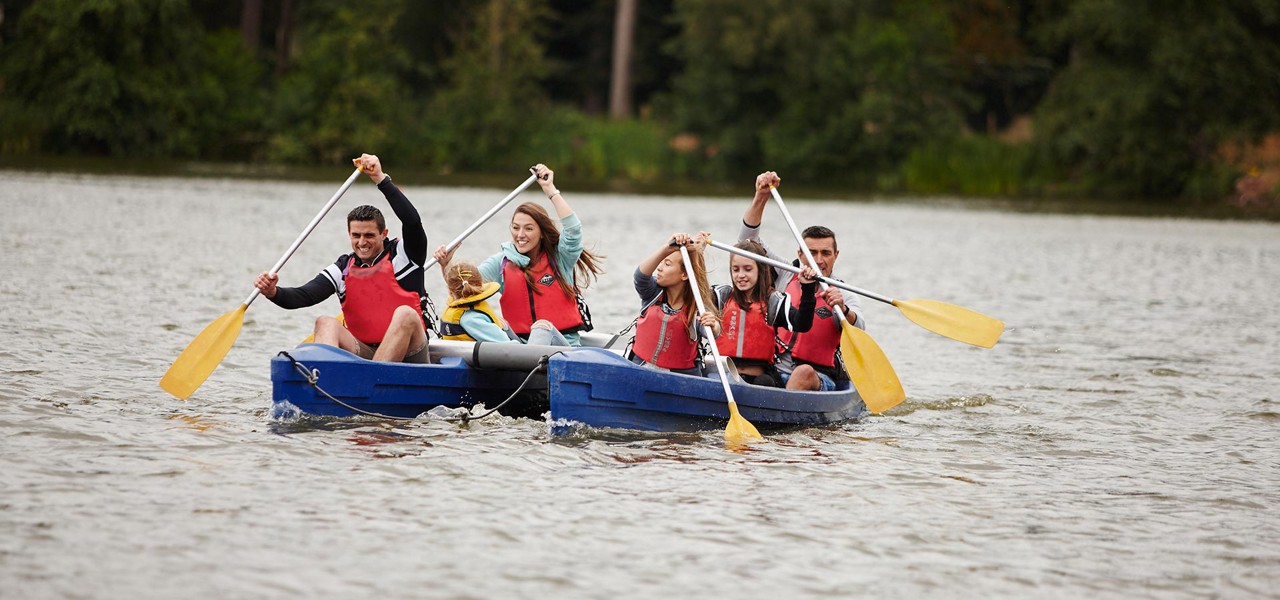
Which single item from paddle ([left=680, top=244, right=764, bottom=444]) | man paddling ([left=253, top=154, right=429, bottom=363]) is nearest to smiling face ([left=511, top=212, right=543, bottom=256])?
man paddling ([left=253, top=154, right=429, bottom=363])

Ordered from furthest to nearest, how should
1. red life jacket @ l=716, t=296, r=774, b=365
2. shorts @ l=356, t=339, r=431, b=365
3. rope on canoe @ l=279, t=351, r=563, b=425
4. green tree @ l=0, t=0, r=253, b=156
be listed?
green tree @ l=0, t=0, r=253, b=156
red life jacket @ l=716, t=296, r=774, b=365
shorts @ l=356, t=339, r=431, b=365
rope on canoe @ l=279, t=351, r=563, b=425

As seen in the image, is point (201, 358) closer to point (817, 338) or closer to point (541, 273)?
point (541, 273)

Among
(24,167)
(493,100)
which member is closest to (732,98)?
(493,100)

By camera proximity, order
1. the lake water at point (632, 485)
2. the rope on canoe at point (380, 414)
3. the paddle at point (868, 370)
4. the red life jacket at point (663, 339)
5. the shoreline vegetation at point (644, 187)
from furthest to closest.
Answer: the shoreline vegetation at point (644, 187), the paddle at point (868, 370), the red life jacket at point (663, 339), the rope on canoe at point (380, 414), the lake water at point (632, 485)

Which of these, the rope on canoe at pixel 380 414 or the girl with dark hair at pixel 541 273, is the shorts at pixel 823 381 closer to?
the girl with dark hair at pixel 541 273

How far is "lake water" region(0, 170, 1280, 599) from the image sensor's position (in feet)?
16.9

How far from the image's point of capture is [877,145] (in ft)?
130

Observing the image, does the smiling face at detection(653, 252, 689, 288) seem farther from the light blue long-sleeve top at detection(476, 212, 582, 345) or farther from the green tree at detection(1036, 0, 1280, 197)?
the green tree at detection(1036, 0, 1280, 197)

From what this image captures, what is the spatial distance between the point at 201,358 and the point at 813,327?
3.24 meters

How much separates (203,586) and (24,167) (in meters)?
25.2

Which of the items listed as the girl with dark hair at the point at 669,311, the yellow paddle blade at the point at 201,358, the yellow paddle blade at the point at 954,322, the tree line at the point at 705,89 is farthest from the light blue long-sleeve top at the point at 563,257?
the tree line at the point at 705,89

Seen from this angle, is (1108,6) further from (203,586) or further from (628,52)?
(203,586)

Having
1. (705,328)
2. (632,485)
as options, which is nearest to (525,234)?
(705,328)

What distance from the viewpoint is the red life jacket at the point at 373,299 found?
7.47 m
